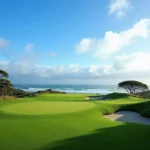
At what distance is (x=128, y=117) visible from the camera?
20469 mm

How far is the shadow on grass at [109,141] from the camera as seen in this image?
32.2ft

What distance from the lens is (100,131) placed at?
1261cm

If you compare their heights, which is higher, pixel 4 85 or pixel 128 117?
pixel 4 85

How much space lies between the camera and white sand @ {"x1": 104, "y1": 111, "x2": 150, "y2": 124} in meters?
19.2

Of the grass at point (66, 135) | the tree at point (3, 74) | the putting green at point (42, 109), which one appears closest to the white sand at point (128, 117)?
the putting green at point (42, 109)

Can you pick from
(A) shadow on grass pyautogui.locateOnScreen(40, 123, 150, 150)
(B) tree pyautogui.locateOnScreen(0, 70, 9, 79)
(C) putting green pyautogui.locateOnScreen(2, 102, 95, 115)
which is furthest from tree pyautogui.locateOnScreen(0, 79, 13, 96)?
(A) shadow on grass pyautogui.locateOnScreen(40, 123, 150, 150)

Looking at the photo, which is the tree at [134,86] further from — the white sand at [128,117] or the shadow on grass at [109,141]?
the shadow on grass at [109,141]

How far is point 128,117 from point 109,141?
10.4 meters

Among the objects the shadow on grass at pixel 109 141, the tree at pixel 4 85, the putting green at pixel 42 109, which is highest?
the tree at pixel 4 85

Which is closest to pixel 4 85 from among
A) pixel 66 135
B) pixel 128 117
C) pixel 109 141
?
pixel 128 117

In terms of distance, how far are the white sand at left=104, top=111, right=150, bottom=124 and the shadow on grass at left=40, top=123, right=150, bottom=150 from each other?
6193 mm

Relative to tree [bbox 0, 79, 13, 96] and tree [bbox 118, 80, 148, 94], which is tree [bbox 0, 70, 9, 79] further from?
tree [bbox 118, 80, 148, 94]

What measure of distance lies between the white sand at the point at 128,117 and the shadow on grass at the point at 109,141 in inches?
244

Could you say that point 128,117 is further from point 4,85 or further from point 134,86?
point 134,86
